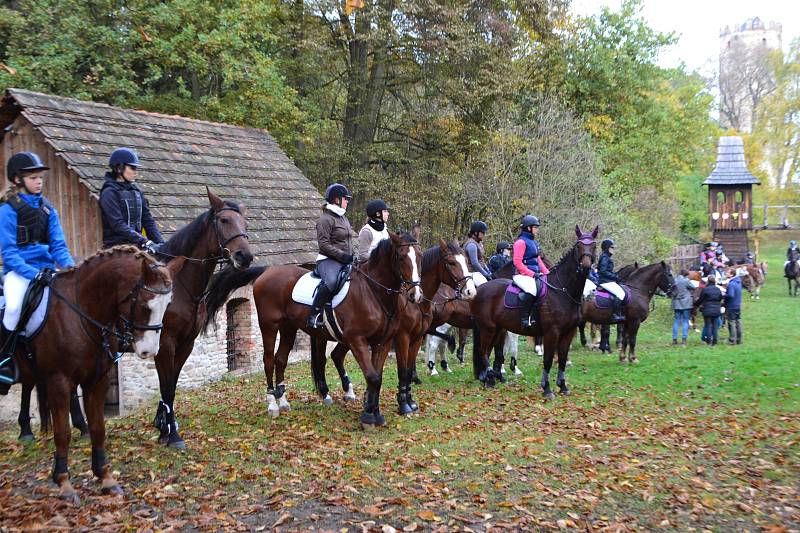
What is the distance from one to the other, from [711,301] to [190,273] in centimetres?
1531

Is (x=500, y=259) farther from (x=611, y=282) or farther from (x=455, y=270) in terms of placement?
(x=455, y=270)

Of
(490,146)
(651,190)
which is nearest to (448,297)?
(490,146)

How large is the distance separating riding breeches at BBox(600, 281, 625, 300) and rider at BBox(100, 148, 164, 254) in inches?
424

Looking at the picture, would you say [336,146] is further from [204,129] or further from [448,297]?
Result: [448,297]

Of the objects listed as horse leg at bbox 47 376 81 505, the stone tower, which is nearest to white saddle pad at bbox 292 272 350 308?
horse leg at bbox 47 376 81 505

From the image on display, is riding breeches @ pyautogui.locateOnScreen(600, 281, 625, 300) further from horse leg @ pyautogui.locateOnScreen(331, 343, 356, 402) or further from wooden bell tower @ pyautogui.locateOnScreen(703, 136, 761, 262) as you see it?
wooden bell tower @ pyautogui.locateOnScreen(703, 136, 761, 262)

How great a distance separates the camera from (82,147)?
46.0 feet

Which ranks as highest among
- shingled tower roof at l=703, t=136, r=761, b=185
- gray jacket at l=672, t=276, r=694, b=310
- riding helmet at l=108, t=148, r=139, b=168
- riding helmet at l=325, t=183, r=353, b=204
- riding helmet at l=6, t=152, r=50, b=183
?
shingled tower roof at l=703, t=136, r=761, b=185

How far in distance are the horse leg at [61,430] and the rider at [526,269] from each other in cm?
763

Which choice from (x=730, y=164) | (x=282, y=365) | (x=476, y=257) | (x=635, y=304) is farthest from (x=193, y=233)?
(x=730, y=164)

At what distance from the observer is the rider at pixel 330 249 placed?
30.9 feet

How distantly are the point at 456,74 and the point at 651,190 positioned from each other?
12150mm

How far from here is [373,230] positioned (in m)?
10.4

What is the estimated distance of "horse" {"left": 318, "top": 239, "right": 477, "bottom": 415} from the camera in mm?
10133
